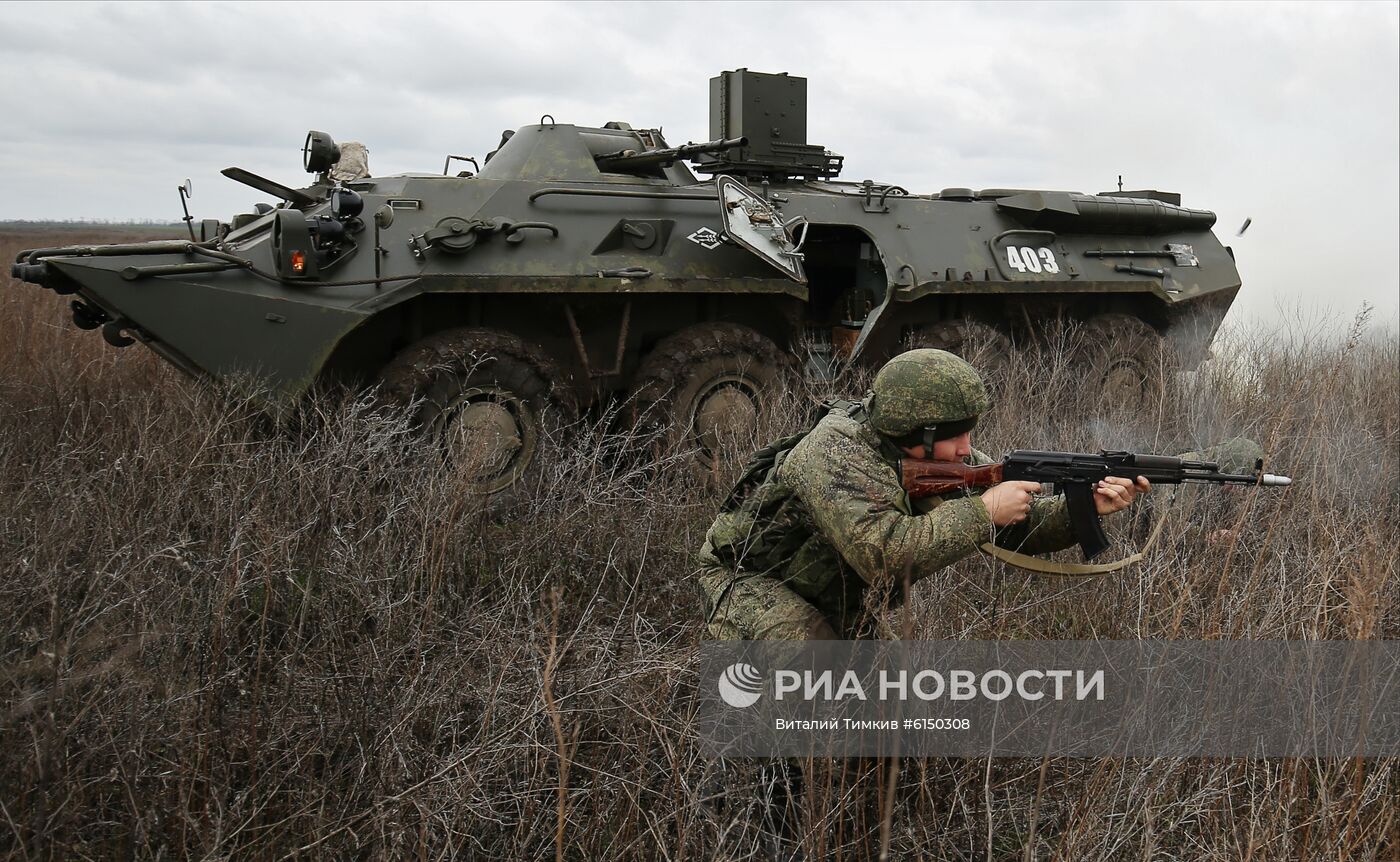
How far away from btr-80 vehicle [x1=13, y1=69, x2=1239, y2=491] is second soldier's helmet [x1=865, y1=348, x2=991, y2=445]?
2842 mm

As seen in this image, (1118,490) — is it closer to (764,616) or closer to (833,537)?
(833,537)

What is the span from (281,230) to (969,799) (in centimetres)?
474

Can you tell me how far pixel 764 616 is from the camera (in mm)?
3342

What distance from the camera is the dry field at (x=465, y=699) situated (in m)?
2.77

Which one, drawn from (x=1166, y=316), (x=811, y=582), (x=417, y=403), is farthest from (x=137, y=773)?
(x=1166, y=316)

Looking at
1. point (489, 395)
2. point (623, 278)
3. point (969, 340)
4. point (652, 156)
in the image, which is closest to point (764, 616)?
point (489, 395)

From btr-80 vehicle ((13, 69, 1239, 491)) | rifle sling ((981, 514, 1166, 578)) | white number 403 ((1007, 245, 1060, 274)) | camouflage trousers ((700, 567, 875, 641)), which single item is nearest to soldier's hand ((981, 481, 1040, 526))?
rifle sling ((981, 514, 1166, 578))

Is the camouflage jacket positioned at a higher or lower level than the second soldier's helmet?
lower

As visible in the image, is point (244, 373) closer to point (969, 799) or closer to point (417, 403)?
point (417, 403)

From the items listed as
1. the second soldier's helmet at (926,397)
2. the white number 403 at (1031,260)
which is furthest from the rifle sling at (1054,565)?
the white number 403 at (1031,260)

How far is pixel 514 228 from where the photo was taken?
277 inches

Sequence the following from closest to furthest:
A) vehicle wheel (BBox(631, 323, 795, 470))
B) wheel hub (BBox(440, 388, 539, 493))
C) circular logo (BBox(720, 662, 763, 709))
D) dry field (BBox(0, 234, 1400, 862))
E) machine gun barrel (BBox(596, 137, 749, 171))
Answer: dry field (BBox(0, 234, 1400, 862)) → circular logo (BBox(720, 662, 763, 709)) → wheel hub (BBox(440, 388, 539, 493)) → vehicle wheel (BBox(631, 323, 795, 470)) → machine gun barrel (BBox(596, 137, 749, 171))

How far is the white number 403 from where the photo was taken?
8.88m

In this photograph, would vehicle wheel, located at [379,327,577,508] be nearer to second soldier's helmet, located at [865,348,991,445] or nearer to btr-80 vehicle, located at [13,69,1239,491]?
btr-80 vehicle, located at [13,69,1239,491]
